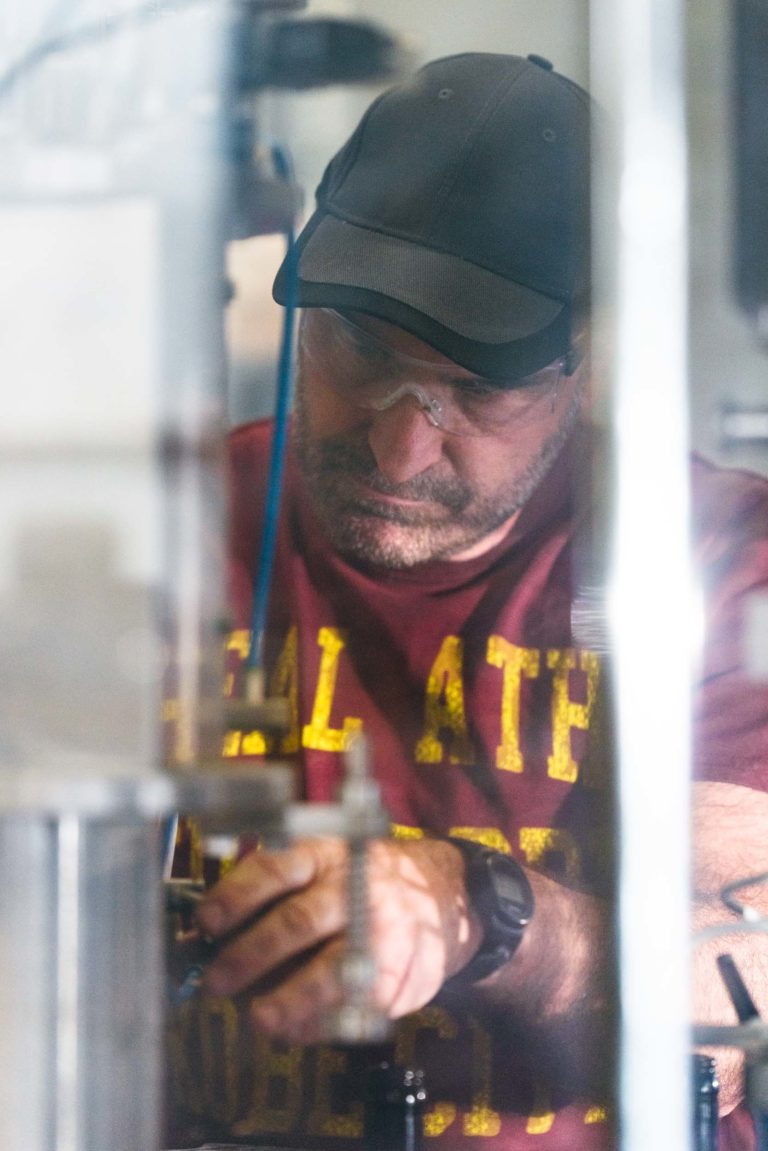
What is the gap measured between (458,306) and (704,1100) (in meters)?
0.48

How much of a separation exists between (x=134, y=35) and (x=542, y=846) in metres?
0.58

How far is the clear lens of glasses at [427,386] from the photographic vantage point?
803 mm

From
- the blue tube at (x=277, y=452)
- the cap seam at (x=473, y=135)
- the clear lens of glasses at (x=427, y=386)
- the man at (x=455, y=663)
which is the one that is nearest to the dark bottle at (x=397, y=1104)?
the man at (x=455, y=663)

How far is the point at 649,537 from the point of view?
0.78 meters

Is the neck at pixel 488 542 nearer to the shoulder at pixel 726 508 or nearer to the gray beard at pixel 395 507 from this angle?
the gray beard at pixel 395 507

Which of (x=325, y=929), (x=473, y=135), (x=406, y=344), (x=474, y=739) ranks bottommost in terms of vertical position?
(x=325, y=929)

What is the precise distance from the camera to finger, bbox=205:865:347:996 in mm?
779

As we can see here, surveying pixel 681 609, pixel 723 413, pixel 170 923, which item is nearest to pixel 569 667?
pixel 681 609

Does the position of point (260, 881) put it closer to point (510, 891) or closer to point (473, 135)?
point (510, 891)

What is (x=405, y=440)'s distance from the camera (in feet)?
2.67

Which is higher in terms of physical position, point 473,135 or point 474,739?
point 473,135

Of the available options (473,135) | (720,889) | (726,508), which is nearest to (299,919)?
(720,889)

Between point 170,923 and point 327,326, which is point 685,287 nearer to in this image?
point 327,326

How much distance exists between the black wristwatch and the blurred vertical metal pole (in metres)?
0.06
